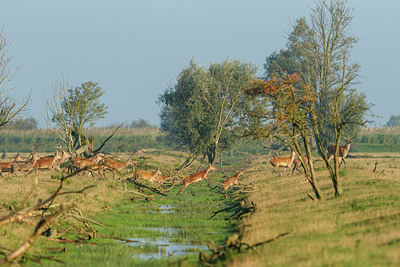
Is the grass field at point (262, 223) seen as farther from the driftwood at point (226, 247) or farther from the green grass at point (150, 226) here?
the driftwood at point (226, 247)

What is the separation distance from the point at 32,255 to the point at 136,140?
75625 mm

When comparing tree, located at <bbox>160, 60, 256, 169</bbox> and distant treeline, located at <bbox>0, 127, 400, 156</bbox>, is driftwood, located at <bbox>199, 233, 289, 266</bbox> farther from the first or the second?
distant treeline, located at <bbox>0, 127, 400, 156</bbox>

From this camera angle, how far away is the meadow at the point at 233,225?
1114 centimetres

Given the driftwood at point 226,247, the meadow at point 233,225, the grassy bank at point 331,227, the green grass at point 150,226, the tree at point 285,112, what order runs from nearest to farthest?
the grassy bank at point 331,227 < the meadow at point 233,225 < the driftwood at point 226,247 < the green grass at point 150,226 < the tree at point 285,112

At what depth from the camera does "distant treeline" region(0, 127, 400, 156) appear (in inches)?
3000

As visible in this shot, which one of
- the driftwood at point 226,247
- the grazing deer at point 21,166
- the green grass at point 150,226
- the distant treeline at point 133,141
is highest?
the distant treeline at point 133,141

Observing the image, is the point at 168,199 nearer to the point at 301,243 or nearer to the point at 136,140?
the point at 301,243

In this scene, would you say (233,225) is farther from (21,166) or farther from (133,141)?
(133,141)

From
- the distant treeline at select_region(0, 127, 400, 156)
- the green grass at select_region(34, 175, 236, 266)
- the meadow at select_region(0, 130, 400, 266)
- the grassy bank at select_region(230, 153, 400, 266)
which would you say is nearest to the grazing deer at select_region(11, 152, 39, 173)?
the meadow at select_region(0, 130, 400, 266)

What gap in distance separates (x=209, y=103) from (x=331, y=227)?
1375 inches

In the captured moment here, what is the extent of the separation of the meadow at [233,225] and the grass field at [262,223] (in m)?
0.03

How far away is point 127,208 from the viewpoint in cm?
2600

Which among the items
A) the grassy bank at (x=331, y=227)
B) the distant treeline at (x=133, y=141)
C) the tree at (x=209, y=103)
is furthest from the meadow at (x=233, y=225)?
the distant treeline at (x=133, y=141)

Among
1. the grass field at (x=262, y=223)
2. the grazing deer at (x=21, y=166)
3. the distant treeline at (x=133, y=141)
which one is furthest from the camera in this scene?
the distant treeline at (x=133, y=141)
